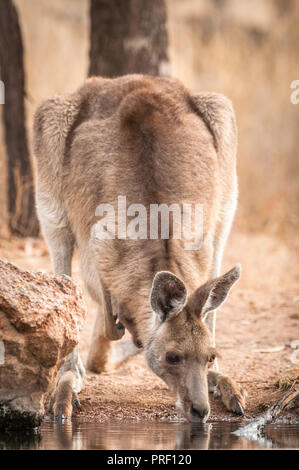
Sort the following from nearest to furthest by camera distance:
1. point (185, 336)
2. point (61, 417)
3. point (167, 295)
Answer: point (167, 295)
point (185, 336)
point (61, 417)

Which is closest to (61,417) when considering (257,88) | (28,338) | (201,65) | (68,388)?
(68,388)

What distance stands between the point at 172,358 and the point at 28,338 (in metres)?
0.86

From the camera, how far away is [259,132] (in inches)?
614

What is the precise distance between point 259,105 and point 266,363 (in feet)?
32.5

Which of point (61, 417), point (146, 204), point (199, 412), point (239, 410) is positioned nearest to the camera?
point (199, 412)

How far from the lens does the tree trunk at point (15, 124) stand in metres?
10.4

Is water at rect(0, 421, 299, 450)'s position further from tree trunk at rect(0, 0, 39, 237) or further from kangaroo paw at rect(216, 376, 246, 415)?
tree trunk at rect(0, 0, 39, 237)

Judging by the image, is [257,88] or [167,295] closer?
[167,295]

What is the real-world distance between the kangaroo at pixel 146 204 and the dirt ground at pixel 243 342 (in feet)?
0.72

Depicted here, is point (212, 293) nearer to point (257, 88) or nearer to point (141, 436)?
point (141, 436)

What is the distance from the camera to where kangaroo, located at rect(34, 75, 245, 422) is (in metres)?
4.83

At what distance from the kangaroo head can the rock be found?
58 centimetres

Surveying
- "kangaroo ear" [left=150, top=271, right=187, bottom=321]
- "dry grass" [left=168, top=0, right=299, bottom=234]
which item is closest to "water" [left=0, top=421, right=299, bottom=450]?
"kangaroo ear" [left=150, top=271, right=187, bottom=321]

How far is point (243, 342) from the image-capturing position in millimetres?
7617
